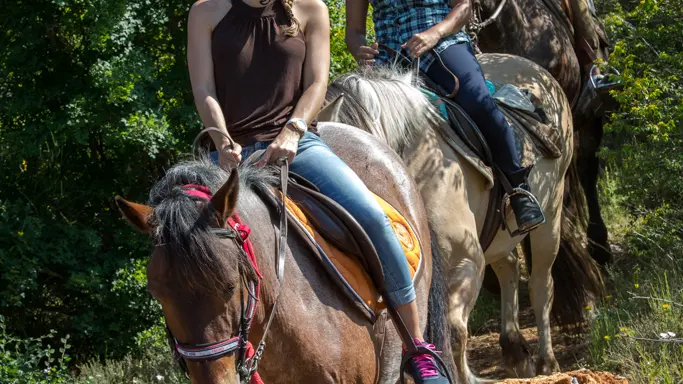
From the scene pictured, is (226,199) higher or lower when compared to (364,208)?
higher

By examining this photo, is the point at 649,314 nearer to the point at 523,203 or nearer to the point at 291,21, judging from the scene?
the point at 523,203

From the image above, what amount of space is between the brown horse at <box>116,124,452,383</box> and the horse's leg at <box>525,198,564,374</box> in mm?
2932

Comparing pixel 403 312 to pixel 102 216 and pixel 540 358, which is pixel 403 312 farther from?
pixel 102 216

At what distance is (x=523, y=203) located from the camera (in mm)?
5934

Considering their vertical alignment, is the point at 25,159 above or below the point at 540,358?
above

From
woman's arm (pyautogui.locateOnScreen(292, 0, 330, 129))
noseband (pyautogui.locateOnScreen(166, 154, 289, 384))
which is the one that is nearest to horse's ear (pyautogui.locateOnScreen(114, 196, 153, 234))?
noseband (pyautogui.locateOnScreen(166, 154, 289, 384))

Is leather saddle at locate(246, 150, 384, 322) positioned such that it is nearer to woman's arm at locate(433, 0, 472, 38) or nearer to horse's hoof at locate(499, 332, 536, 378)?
woman's arm at locate(433, 0, 472, 38)

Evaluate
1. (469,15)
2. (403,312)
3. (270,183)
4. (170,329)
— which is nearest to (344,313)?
(403,312)

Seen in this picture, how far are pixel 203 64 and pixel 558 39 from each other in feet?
15.5

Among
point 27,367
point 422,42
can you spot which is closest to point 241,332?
point 422,42

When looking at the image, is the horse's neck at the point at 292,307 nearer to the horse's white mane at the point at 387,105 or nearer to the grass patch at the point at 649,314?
the horse's white mane at the point at 387,105

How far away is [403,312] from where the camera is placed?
3.94 metres

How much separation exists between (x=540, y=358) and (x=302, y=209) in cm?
386

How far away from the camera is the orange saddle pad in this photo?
376 centimetres
